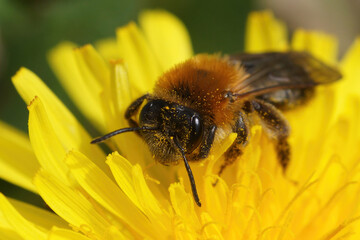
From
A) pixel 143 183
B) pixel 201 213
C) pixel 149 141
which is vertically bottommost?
pixel 201 213

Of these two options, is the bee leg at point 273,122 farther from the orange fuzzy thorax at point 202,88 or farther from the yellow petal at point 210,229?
the yellow petal at point 210,229

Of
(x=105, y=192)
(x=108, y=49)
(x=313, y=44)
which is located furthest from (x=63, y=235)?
(x=313, y=44)

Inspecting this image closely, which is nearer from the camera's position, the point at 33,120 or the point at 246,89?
the point at 33,120

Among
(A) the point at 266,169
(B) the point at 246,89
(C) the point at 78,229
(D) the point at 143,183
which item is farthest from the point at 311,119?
(C) the point at 78,229

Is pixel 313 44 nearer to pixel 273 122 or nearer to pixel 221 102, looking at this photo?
pixel 273 122

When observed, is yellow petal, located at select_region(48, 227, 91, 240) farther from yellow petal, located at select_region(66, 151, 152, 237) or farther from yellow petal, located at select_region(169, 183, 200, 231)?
yellow petal, located at select_region(169, 183, 200, 231)

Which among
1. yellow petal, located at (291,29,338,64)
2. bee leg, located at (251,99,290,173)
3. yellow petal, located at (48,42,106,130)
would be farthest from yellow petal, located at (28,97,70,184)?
yellow petal, located at (291,29,338,64)

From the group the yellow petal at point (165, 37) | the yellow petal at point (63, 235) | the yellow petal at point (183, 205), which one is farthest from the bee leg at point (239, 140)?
the yellow petal at point (165, 37)

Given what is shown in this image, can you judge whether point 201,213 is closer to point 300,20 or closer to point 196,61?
point 196,61
